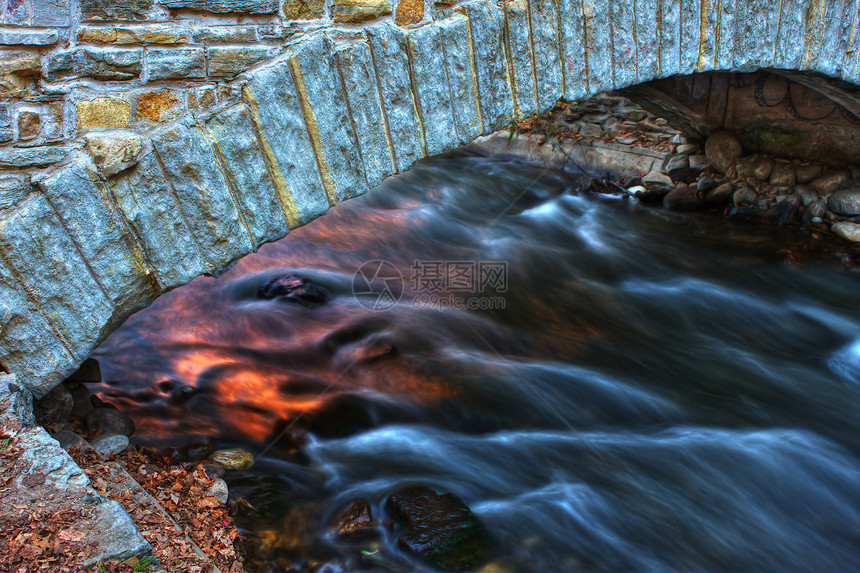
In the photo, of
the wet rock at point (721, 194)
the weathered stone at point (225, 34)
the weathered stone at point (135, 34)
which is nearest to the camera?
the weathered stone at point (135, 34)

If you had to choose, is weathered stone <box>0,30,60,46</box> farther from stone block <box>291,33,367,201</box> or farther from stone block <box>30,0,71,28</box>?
stone block <box>291,33,367,201</box>

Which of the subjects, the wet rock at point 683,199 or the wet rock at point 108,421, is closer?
the wet rock at point 108,421

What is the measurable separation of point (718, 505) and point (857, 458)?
811 mm

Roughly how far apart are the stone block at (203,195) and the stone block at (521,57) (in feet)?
4.00

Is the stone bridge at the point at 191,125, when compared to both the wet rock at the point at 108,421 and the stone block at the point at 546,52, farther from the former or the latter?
the wet rock at the point at 108,421

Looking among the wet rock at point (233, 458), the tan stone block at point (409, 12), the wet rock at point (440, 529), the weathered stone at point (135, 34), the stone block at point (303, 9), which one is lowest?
the wet rock at point (440, 529)

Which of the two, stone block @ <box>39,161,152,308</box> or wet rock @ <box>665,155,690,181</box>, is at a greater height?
stone block @ <box>39,161,152,308</box>

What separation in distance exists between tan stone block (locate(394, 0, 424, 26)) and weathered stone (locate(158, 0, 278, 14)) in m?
0.43

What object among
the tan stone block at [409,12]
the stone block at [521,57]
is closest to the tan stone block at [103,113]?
the tan stone block at [409,12]

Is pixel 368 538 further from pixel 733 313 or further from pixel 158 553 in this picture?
pixel 733 313

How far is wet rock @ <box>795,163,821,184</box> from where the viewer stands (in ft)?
16.9

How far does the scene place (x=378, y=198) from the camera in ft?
17.1

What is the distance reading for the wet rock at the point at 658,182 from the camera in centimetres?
575

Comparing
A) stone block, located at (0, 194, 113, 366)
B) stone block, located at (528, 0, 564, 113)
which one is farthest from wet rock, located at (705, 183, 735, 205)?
stone block, located at (0, 194, 113, 366)
